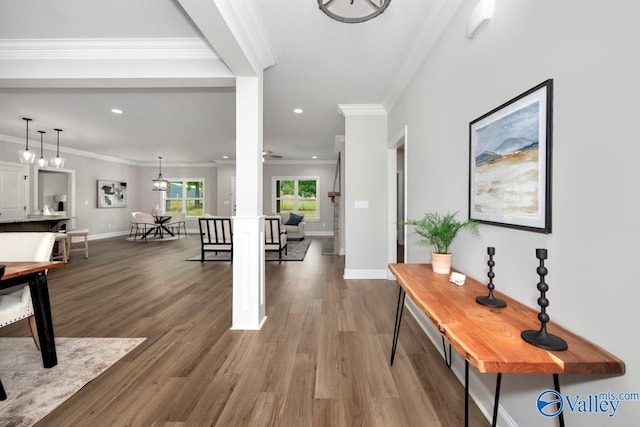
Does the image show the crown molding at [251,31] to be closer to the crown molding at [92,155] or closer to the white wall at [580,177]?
the white wall at [580,177]

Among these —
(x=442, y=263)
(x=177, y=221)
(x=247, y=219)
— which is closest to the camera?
(x=442, y=263)

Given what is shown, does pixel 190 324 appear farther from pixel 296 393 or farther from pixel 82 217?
pixel 82 217

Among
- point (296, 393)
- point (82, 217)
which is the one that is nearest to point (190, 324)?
point (296, 393)

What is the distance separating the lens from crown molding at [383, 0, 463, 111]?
6.40 ft

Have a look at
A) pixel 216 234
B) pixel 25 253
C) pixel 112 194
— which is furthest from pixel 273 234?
pixel 112 194

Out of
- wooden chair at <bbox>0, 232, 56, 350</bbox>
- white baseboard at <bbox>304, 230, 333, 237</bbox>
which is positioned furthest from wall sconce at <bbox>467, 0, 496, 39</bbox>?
white baseboard at <bbox>304, 230, 333, 237</bbox>

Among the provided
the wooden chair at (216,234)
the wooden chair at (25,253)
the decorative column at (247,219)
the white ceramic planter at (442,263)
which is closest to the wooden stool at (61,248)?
the wooden chair at (216,234)

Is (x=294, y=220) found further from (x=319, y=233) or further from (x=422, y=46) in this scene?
(x=422, y=46)

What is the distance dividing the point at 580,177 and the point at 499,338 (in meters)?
0.62

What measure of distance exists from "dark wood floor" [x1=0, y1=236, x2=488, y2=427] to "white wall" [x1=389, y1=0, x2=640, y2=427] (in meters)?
0.53

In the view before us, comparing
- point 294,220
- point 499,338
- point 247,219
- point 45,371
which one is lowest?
point 45,371

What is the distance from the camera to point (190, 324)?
2.64 metres

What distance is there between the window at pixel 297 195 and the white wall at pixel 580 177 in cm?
830

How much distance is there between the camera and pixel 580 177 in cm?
96
